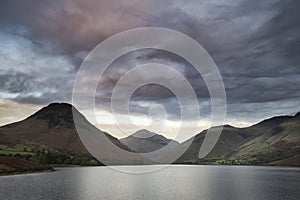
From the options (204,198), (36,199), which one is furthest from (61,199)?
(204,198)

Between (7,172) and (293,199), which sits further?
(7,172)

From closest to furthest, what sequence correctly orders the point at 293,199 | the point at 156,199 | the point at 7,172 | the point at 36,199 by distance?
the point at 36,199, the point at 156,199, the point at 293,199, the point at 7,172

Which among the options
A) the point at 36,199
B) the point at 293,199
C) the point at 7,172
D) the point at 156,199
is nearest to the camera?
the point at 36,199

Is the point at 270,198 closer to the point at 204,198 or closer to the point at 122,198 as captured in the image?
the point at 204,198

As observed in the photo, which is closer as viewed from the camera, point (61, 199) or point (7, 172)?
point (61, 199)

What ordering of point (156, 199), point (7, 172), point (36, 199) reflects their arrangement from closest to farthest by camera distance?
point (36, 199), point (156, 199), point (7, 172)

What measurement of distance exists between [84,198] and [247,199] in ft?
165

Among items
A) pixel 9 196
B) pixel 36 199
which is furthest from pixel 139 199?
pixel 9 196

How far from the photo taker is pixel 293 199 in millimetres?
93188

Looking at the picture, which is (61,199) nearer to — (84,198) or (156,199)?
(84,198)

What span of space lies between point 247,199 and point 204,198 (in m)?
13.3

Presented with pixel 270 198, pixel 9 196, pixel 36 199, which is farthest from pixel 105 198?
pixel 270 198

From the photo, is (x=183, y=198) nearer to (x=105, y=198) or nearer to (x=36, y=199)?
(x=105, y=198)

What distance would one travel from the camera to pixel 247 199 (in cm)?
9038
